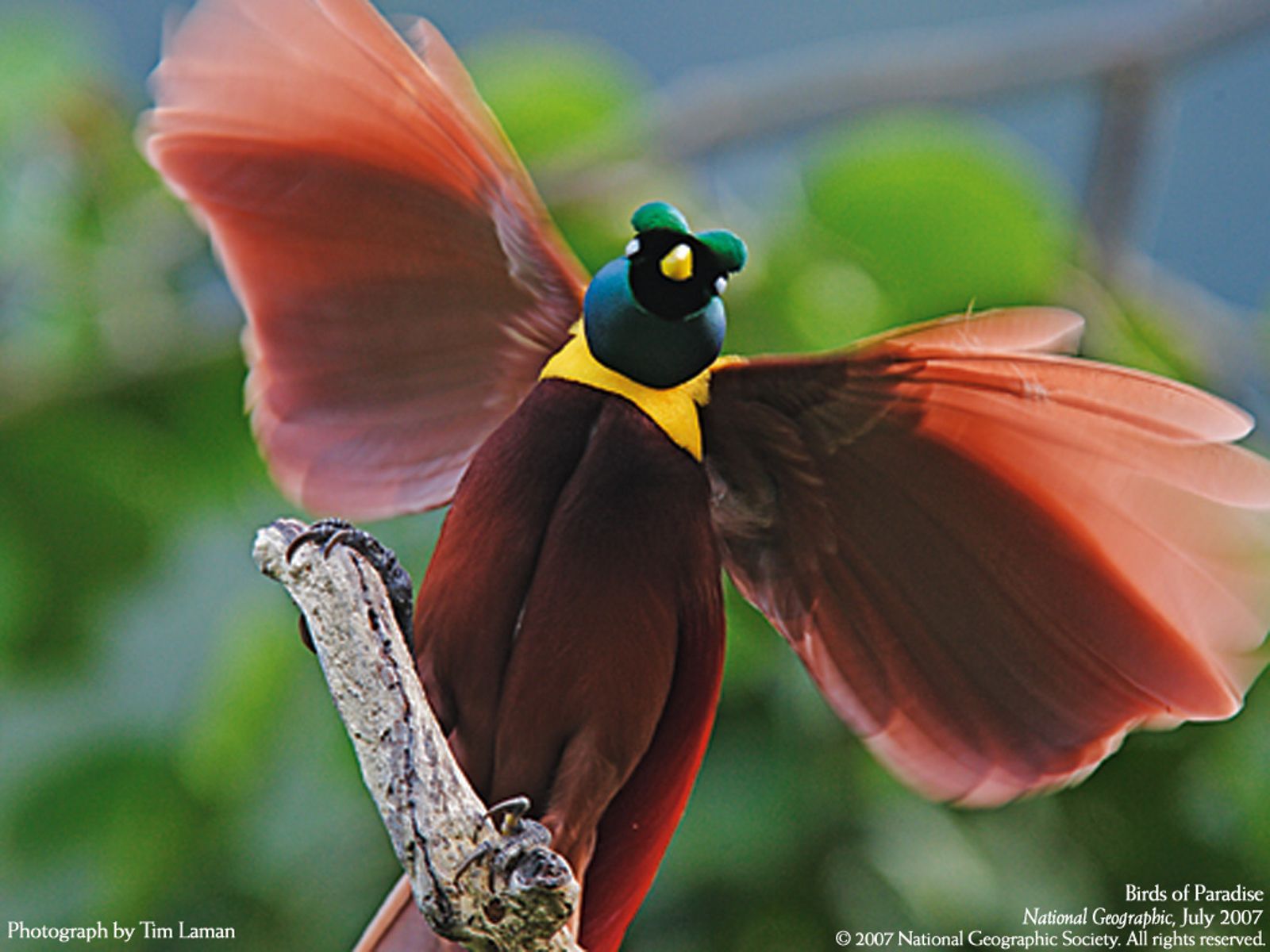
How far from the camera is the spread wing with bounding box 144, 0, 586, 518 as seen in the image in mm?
615

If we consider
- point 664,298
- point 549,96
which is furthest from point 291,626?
point 664,298

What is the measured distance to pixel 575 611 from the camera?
21.7 inches

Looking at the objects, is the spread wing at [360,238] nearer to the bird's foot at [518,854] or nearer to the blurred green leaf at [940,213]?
the bird's foot at [518,854]

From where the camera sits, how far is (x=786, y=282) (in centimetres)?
121

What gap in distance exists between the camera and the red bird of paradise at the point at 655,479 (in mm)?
532

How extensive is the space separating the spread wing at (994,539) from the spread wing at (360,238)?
0.13 m

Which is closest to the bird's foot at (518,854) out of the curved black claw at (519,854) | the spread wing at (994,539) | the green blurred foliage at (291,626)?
the curved black claw at (519,854)

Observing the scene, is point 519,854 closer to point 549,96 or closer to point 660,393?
point 660,393

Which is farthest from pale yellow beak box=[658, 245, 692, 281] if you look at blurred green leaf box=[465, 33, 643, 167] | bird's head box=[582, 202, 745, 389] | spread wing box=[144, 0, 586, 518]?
blurred green leaf box=[465, 33, 643, 167]

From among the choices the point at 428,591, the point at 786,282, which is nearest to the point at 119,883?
the point at 786,282

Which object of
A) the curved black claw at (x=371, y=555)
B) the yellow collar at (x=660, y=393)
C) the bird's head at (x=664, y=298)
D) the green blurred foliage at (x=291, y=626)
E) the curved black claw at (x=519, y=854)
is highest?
the bird's head at (x=664, y=298)

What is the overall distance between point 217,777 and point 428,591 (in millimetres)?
794

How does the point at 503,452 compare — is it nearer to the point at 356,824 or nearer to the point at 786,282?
the point at 786,282

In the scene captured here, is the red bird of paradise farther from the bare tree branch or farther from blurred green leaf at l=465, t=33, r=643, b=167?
blurred green leaf at l=465, t=33, r=643, b=167
